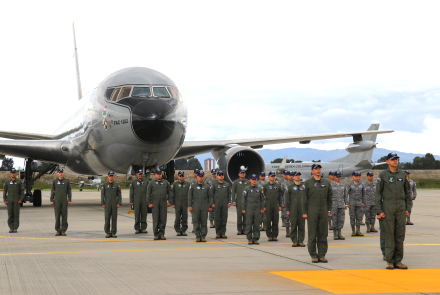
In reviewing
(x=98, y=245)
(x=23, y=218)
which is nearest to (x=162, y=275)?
(x=98, y=245)

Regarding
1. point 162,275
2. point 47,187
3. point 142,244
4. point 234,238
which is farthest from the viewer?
point 47,187

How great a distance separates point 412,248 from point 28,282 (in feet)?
25.2

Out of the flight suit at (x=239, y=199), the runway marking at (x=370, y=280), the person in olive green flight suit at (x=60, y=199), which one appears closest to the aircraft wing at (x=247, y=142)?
the flight suit at (x=239, y=199)

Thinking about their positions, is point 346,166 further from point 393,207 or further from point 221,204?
point 393,207

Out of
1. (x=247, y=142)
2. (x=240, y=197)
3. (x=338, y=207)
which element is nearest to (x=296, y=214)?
(x=338, y=207)

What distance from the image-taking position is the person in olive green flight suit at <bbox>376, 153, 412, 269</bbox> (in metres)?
8.09

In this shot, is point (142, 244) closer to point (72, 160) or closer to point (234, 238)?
point (234, 238)

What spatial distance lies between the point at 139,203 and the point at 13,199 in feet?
12.1

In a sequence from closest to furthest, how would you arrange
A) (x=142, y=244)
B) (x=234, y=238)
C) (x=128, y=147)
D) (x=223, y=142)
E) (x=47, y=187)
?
(x=142, y=244)
(x=234, y=238)
(x=128, y=147)
(x=223, y=142)
(x=47, y=187)

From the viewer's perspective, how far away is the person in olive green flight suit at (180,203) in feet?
42.7

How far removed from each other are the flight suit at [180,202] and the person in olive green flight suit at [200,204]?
89 centimetres

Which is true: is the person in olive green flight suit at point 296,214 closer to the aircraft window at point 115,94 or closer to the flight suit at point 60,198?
the flight suit at point 60,198

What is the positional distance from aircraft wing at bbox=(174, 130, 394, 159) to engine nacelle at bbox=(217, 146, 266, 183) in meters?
0.96

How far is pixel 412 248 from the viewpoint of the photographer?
33.9 feet
